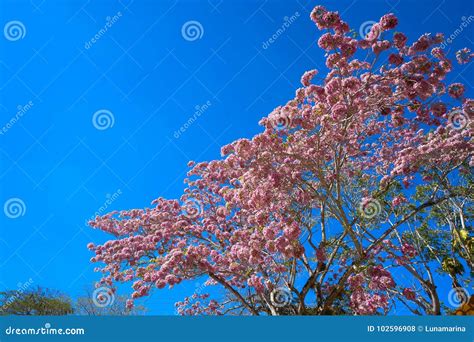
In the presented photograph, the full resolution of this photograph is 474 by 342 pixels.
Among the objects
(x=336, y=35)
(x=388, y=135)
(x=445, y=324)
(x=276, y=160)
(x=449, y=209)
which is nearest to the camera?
(x=445, y=324)

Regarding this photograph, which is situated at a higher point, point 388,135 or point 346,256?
point 388,135

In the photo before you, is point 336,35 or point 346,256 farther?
point 346,256

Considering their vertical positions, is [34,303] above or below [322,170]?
below

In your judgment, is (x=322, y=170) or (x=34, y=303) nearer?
(x=322, y=170)

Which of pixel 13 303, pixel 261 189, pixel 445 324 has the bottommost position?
pixel 13 303

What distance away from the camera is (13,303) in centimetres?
1934

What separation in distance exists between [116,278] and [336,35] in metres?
7.00

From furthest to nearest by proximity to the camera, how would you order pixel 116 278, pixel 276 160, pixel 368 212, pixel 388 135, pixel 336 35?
pixel 388 135 → pixel 116 278 → pixel 368 212 → pixel 276 160 → pixel 336 35

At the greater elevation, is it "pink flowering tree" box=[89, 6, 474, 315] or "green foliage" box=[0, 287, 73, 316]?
"pink flowering tree" box=[89, 6, 474, 315]

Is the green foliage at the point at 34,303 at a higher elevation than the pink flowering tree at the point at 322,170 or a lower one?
lower

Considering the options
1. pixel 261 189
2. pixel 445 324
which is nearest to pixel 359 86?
pixel 261 189

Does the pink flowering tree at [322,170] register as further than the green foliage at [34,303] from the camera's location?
No

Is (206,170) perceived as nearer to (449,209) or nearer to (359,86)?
(359,86)

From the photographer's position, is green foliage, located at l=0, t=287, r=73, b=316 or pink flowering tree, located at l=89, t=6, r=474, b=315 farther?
green foliage, located at l=0, t=287, r=73, b=316
